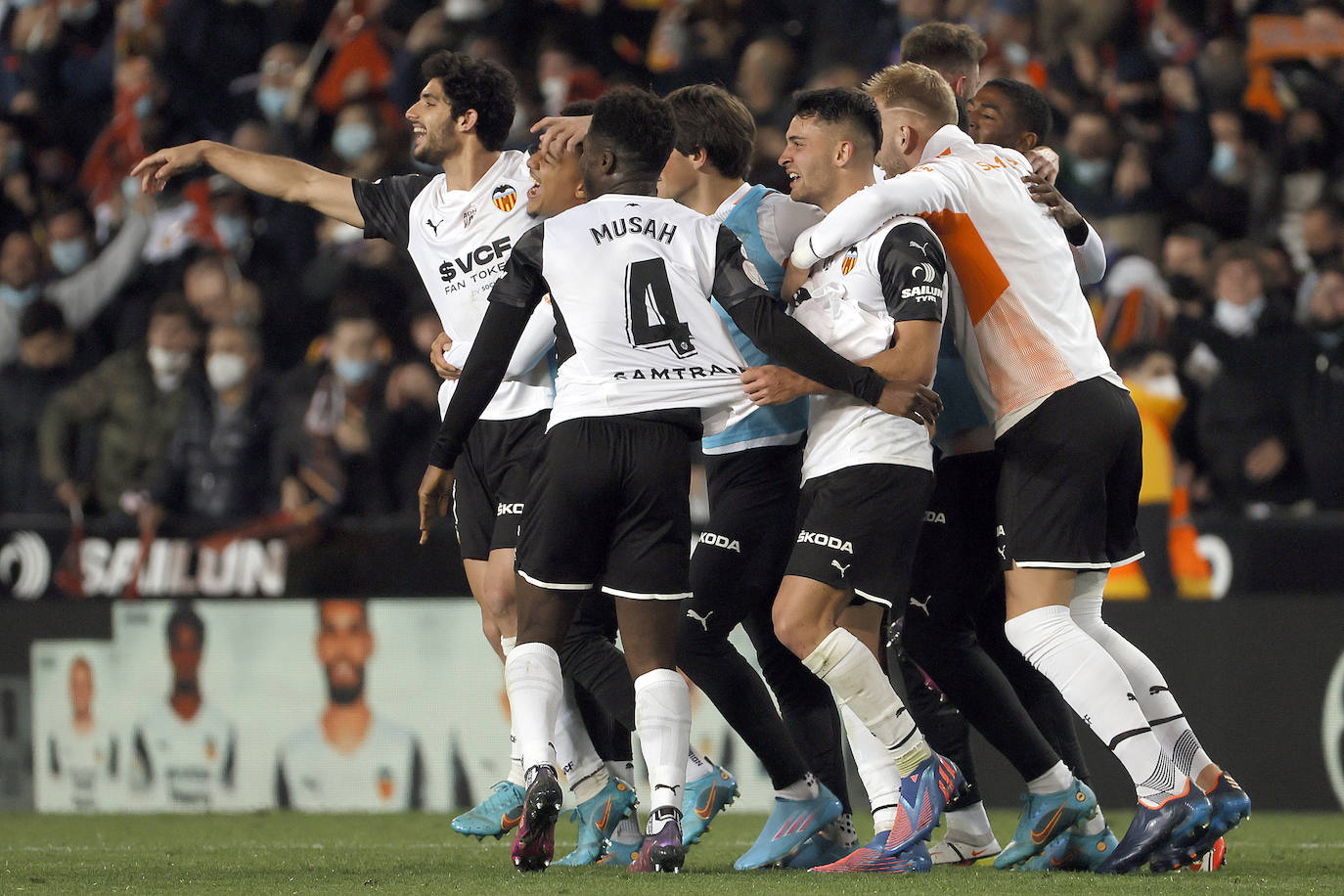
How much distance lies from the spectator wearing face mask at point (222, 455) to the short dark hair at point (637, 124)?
4926 millimetres

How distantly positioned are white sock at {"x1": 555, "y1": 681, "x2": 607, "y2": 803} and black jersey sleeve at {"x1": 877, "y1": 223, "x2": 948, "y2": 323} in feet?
5.36

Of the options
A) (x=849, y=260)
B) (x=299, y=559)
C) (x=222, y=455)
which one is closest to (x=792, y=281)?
(x=849, y=260)

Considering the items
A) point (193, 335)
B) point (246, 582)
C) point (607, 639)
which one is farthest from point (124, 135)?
point (607, 639)

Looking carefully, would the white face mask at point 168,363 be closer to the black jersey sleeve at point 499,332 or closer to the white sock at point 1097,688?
the black jersey sleeve at point 499,332

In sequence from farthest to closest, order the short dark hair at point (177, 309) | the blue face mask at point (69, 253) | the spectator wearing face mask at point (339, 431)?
the blue face mask at point (69, 253) → the short dark hair at point (177, 309) → the spectator wearing face mask at point (339, 431)

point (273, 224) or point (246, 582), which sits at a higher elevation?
point (273, 224)

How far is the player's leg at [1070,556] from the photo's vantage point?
484 centimetres

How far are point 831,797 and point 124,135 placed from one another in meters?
8.14

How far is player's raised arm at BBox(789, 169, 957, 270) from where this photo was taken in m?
4.87

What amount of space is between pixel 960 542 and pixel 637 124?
5.09 feet

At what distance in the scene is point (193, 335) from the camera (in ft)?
32.6

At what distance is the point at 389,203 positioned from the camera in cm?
603

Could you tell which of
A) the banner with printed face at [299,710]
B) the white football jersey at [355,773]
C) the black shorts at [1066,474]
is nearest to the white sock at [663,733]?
the black shorts at [1066,474]

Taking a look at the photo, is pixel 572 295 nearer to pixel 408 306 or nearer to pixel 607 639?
pixel 607 639
